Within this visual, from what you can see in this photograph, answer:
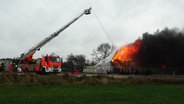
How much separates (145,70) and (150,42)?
6631 millimetres

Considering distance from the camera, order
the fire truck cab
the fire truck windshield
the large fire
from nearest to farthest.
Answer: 1. the fire truck cab
2. the fire truck windshield
3. the large fire

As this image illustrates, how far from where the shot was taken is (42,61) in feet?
168

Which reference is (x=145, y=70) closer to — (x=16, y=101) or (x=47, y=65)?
(x=47, y=65)

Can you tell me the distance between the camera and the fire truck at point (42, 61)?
5103 cm

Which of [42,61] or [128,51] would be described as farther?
[128,51]

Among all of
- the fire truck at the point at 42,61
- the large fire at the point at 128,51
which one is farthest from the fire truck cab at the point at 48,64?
the large fire at the point at 128,51

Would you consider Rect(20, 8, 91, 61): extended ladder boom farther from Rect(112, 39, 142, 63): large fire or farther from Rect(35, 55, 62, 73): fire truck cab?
Rect(112, 39, 142, 63): large fire

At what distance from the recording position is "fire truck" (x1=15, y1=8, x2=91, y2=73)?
51.0m

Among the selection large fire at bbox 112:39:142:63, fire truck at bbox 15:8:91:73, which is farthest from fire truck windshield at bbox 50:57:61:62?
large fire at bbox 112:39:142:63

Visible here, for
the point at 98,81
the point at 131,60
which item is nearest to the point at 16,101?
the point at 98,81

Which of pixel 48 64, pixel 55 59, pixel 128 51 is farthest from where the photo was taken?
pixel 128 51

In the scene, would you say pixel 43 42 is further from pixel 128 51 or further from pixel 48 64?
pixel 128 51

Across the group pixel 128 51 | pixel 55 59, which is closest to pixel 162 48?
pixel 128 51

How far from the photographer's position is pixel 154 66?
58.4 metres
